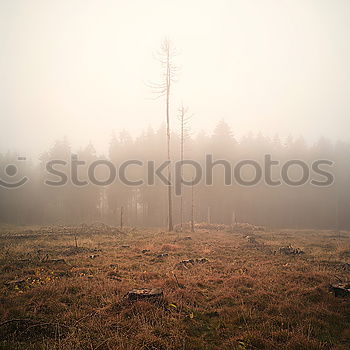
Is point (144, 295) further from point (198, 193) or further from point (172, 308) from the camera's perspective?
point (198, 193)

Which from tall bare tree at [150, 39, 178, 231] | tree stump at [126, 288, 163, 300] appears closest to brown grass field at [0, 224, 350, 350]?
tree stump at [126, 288, 163, 300]

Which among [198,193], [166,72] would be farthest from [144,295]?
[198,193]

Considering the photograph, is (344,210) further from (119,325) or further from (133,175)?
(119,325)

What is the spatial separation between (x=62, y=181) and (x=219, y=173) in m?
29.2

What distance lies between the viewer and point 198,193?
143 ft

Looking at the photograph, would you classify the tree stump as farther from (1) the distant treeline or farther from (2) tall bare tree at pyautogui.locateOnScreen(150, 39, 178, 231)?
(1) the distant treeline

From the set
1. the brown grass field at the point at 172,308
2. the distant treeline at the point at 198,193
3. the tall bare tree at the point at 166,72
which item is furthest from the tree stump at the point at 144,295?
the distant treeline at the point at 198,193

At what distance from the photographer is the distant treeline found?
44.2 m

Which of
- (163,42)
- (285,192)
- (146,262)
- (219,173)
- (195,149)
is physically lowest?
(146,262)

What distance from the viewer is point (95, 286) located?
8086 mm

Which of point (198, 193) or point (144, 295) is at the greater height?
point (198, 193)

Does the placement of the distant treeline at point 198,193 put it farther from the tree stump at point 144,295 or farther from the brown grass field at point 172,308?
the tree stump at point 144,295

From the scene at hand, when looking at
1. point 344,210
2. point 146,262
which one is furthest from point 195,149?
point 146,262

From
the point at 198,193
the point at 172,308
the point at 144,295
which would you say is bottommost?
the point at 172,308
